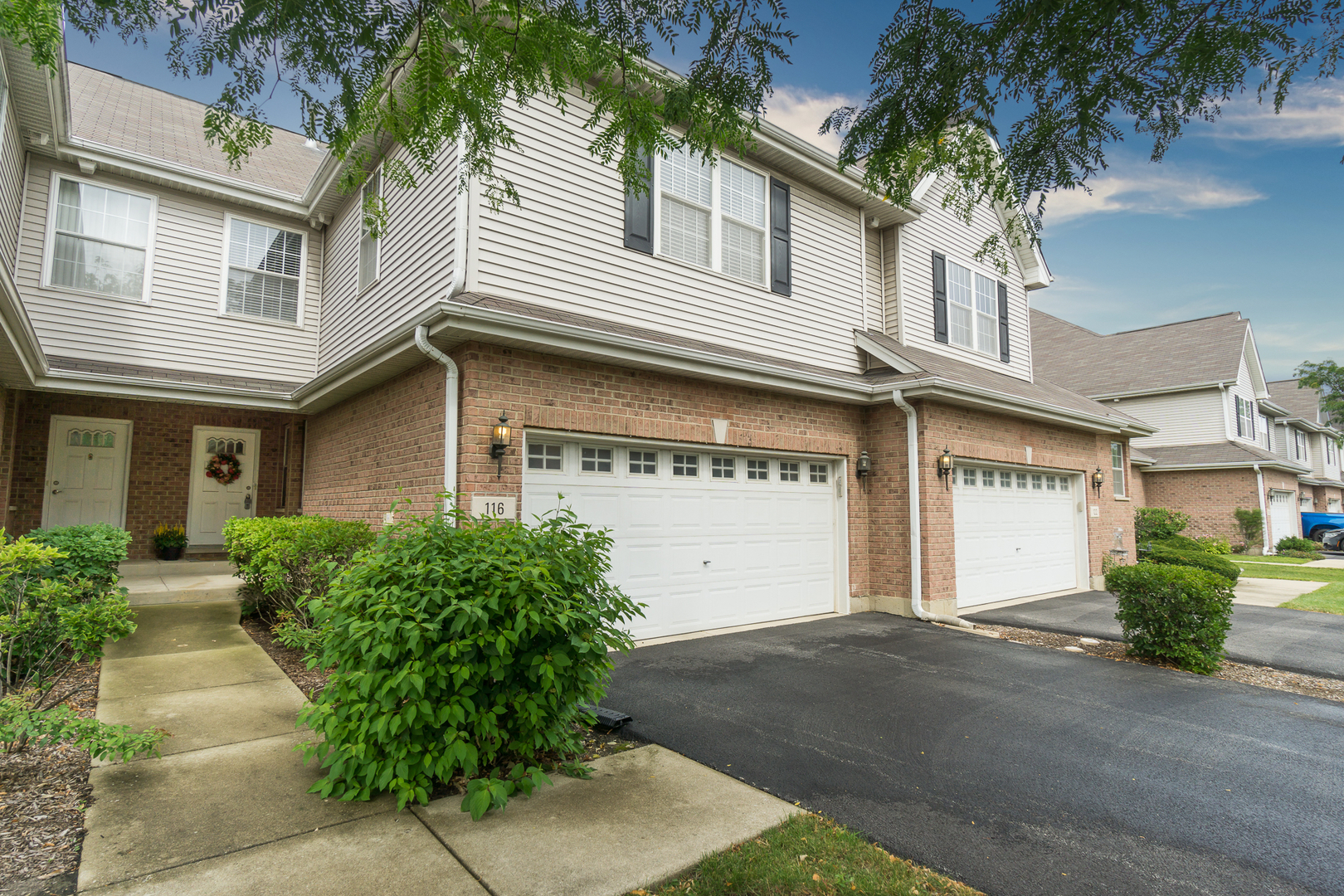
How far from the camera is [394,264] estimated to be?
809 cm

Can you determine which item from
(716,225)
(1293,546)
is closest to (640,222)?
(716,225)

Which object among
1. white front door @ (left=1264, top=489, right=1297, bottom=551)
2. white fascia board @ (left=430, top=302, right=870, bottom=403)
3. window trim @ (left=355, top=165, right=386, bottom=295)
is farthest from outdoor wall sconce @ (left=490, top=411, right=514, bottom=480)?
white front door @ (left=1264, top=489, right=1297, bottom=551)

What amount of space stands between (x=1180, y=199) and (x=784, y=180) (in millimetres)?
5347

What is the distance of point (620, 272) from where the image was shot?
7.58m

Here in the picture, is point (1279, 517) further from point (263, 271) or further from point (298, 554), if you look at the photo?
point (263, 271)

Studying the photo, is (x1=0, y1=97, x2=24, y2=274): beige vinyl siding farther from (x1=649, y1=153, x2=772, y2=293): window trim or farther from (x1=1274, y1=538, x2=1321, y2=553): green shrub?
(x1=1274, y1=538, x2=1321, y2=553): green shrub

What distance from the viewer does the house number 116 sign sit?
5.95m

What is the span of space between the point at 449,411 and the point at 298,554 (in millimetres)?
2023

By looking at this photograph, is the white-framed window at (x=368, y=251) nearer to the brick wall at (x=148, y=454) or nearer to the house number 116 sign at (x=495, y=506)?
the brick wall at (x=148, y=454)

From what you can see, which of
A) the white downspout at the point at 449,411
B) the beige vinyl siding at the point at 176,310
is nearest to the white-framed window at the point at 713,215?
the white downspout at the point at 449,411

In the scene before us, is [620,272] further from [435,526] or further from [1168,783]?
[1168,783]

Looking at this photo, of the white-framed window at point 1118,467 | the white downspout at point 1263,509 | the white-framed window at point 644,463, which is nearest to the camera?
the white-framed window at point 644,463

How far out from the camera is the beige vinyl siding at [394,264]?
6.84 metres

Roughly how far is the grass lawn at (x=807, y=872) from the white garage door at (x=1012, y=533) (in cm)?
726
